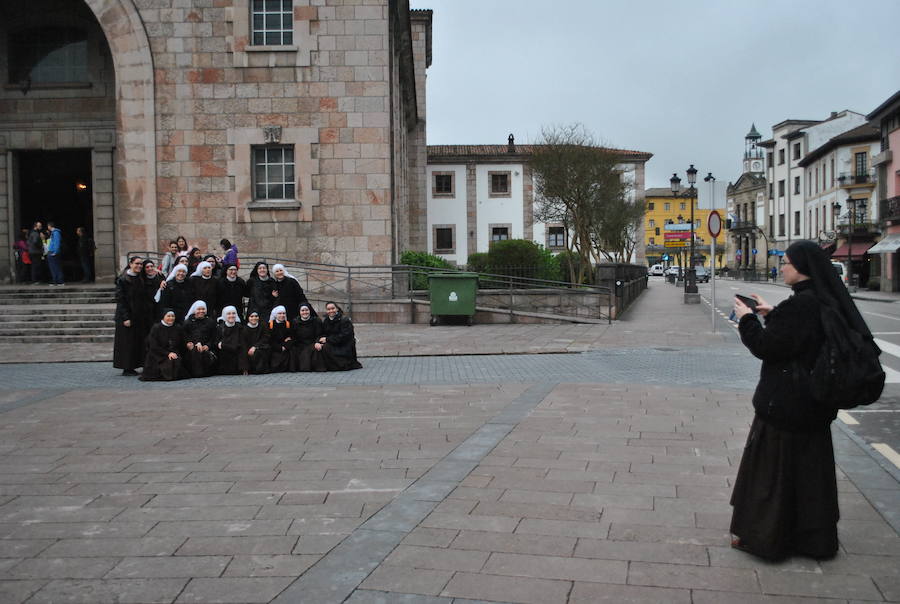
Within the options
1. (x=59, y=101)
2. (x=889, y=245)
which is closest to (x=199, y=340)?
(x=59, y=101)

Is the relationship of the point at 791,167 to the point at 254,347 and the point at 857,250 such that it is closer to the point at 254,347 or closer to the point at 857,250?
the point at 857,250

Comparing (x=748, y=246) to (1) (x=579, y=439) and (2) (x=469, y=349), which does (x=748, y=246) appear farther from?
(1) (x=579, y=439)

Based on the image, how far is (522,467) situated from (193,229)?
1695 centimetres

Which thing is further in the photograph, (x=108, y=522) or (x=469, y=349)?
(x=469, y=349)

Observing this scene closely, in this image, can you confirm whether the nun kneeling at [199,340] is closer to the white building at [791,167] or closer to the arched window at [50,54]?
the arched window at [50,54]

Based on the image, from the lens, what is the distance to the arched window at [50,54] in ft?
76.5

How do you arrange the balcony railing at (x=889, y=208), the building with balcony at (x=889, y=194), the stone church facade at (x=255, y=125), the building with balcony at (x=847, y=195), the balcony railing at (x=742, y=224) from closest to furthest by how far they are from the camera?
the stone church facade at (x=255, y=125)
the building with balcony at (x=889, y=194)
the balcony railing at (x=889, y=208)
the building with balcony at (x=847, y=195)
the balcony railing at (x=742, y=224)

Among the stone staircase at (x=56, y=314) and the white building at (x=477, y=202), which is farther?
the white building at (x=477, y=202)

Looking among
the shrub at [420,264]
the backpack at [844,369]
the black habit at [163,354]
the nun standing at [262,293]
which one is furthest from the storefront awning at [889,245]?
the backpack at [844,369]

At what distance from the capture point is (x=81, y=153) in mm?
24656

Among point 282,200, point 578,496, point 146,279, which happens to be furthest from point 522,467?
point 282,200

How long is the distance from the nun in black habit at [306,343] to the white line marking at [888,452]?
25.3ft

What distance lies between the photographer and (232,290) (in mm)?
14055

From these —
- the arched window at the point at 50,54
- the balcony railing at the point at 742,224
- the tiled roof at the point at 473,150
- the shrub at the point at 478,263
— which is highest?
the tiled roof at the point at 473,150
